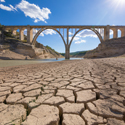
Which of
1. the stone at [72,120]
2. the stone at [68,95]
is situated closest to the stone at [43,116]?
the stone at [72,120]

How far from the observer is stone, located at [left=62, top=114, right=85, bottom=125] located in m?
0.64

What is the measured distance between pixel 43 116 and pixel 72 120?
0.27 metres

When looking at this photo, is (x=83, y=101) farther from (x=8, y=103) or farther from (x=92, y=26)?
(x=92, y=26)

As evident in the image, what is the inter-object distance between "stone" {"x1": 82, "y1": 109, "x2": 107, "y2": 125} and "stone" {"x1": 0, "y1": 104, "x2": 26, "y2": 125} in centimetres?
58

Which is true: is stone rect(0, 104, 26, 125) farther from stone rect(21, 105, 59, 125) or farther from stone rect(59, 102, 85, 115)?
stone rect(59, 102, 85, 115)

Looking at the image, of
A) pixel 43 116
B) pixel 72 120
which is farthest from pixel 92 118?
pixel 43 116

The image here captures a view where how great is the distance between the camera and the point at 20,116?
732mm

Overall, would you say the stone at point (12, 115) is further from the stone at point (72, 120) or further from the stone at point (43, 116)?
the stone at point (72, 120)

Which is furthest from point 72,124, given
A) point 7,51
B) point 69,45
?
point 69,45

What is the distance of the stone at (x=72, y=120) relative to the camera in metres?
0.64

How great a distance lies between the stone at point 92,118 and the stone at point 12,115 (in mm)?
583

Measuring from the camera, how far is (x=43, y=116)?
2.37 feet

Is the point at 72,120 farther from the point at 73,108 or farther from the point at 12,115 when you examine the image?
the point at 12,115

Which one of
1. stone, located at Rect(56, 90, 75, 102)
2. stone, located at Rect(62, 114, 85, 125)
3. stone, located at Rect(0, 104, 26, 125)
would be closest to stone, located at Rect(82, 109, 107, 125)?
stone, located at Rect(62, 114, 85, 125)
